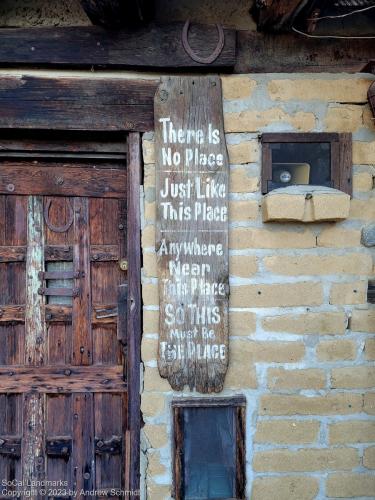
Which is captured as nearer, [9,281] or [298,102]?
[298,102]

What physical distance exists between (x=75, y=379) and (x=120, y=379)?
22 cm

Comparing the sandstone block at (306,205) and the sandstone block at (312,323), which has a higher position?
the sandstone block at (306,205)

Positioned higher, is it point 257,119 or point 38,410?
point 257,119

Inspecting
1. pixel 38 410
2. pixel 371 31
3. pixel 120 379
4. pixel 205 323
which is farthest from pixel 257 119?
pixel 38 410

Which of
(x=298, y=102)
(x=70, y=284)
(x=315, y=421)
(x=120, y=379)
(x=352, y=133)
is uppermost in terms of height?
(x=298, y=102)

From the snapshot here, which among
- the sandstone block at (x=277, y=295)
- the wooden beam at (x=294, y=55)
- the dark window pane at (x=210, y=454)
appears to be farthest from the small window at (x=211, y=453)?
the wooden beam at (x=294, y=55)

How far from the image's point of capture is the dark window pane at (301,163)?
82.0 inches

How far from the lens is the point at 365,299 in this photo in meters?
2.08

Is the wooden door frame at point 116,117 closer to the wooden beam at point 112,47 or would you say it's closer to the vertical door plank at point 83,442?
the wooden beam at point 112,47

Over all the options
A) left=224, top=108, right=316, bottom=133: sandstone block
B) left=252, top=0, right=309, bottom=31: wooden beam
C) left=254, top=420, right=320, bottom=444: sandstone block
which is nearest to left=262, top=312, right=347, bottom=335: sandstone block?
left=254, top=420, right=320, bottom=444: sandstone block

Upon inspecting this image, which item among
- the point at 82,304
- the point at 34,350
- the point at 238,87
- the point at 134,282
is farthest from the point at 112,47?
the point at 34,350

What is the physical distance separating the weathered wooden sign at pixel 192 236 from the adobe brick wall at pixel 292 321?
2.2 inches

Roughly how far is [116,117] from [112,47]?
32 centimetres

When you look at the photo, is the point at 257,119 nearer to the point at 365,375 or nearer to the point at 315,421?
the point at 365,375
